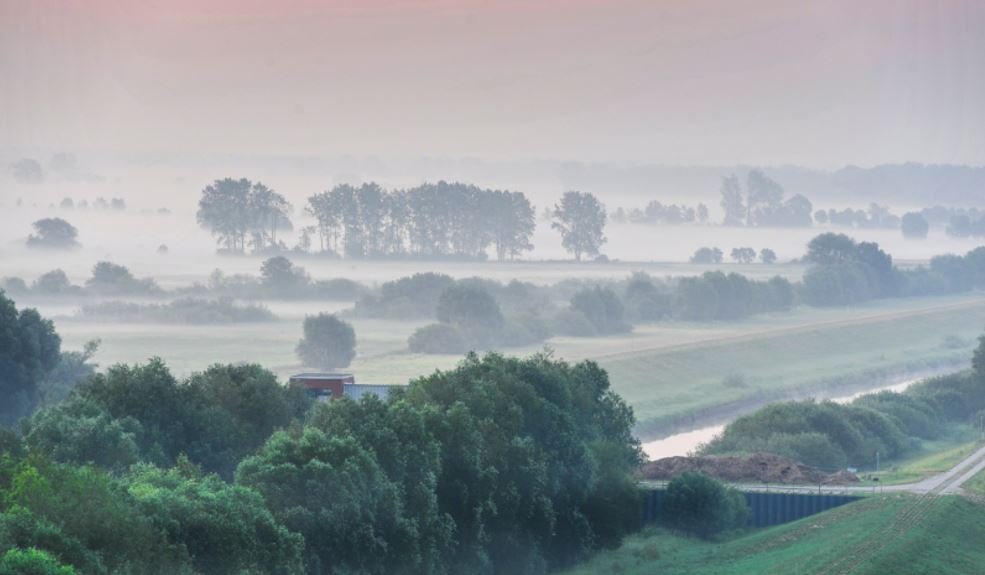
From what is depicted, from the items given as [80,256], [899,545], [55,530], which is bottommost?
[899,545]

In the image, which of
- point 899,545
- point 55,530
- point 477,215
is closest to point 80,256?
point 477,215

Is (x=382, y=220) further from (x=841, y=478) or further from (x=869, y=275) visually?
(x=841, y=478)

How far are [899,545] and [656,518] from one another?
8.84 metres

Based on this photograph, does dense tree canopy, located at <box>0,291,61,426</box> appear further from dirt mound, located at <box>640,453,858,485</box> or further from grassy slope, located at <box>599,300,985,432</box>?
grassy slope, located at <box>599,300,985,432</box>

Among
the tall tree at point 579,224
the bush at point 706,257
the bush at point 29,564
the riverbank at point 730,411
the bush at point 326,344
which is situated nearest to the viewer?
the bush at point 29,564

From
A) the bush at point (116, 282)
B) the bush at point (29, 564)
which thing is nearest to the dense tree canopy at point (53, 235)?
the bush at point (116, 282)

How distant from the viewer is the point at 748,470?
5647cm

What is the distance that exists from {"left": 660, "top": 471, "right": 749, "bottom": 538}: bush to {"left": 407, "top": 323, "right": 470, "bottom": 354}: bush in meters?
54.6

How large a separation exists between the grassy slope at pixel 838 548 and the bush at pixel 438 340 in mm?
55908

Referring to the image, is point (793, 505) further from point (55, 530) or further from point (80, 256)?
point (80, 256)

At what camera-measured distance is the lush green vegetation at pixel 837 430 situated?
2591 inches

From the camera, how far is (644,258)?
18825cm

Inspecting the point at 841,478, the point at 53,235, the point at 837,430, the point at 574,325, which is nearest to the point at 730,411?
the point at 837,430

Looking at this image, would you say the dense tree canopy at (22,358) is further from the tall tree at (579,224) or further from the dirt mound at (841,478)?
the tall tree at (579,224)
